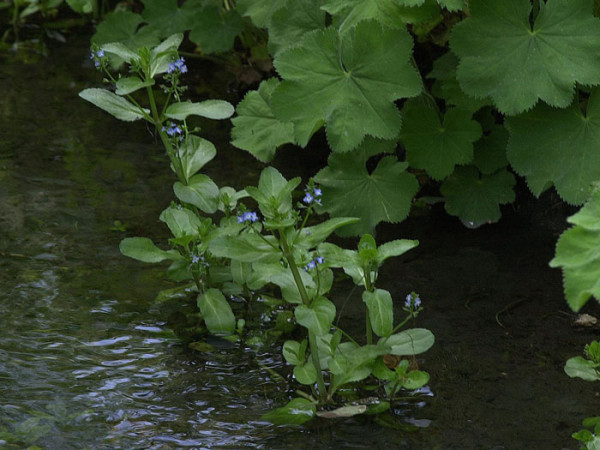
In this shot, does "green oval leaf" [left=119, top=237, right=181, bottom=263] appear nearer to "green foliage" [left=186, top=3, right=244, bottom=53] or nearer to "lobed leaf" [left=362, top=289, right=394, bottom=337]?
"lobed leaf" [left=362, top=289, right=394, bottom=337]

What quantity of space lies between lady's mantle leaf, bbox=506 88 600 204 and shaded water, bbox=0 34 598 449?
35 cm

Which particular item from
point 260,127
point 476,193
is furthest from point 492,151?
point 260,127

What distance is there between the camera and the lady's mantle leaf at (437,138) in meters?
2.97

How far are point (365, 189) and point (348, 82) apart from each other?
40 centimetres

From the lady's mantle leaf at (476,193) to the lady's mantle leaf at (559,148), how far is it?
0.30 m

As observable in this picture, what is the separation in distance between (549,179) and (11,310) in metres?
1.72

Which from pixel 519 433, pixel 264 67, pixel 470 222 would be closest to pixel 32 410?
pixel 519 433

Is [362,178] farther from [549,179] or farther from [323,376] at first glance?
[323,376]

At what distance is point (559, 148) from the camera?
2.70 metres

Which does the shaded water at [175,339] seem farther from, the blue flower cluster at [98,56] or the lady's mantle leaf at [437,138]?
the blue flower cluster at [98,56]

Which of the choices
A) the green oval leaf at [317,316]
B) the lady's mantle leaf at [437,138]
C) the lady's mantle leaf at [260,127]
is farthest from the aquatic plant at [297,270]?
the lady's mantle leaf at [437,138]

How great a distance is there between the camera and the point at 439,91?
312 centimetres

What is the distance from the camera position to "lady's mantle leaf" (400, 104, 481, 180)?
9.74 ft

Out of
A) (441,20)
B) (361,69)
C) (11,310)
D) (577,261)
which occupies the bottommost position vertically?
(577,261)
